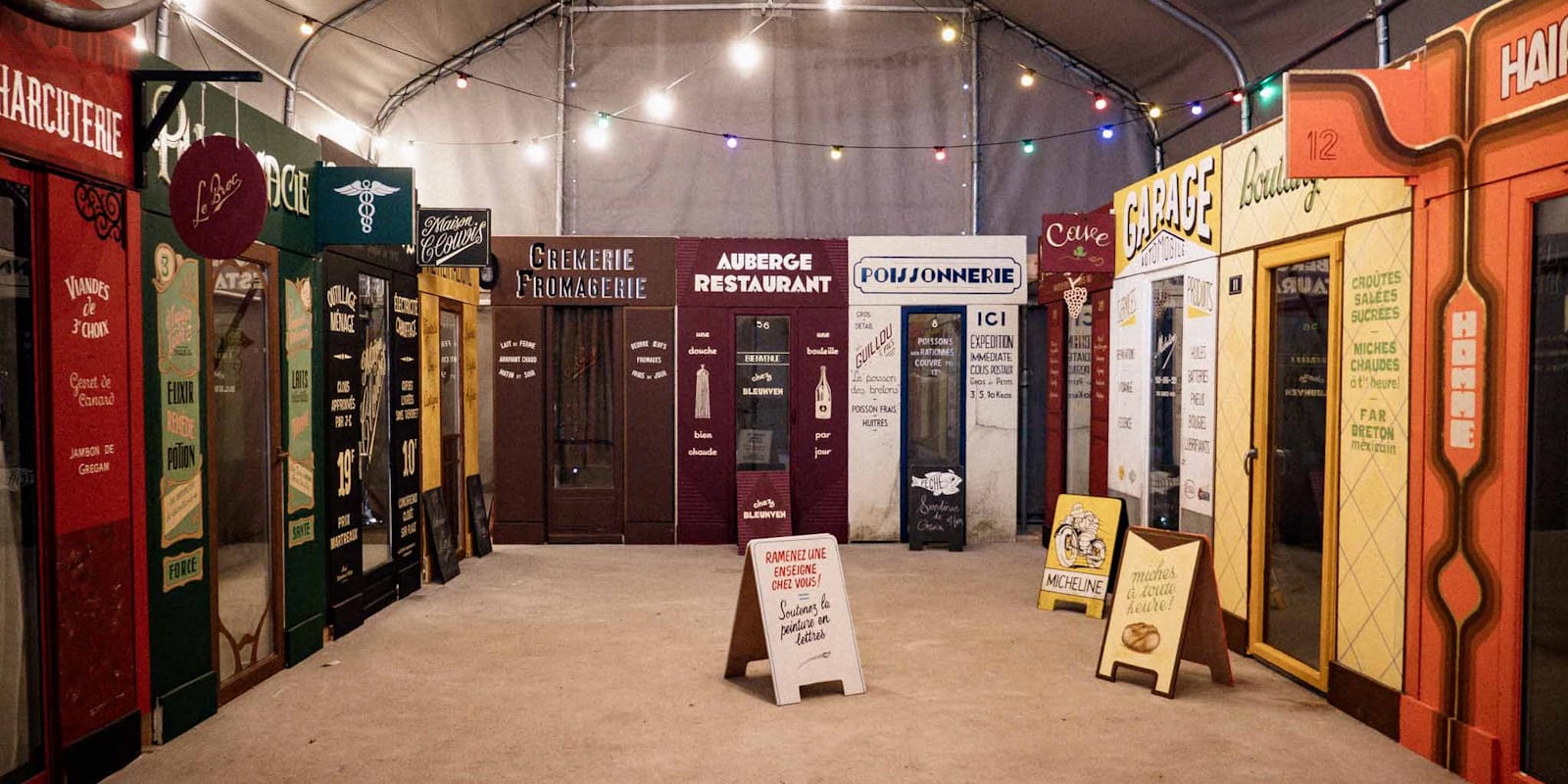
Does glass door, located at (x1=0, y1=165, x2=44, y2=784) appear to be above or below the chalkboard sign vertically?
above

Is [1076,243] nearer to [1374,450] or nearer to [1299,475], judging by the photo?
[1299,475]

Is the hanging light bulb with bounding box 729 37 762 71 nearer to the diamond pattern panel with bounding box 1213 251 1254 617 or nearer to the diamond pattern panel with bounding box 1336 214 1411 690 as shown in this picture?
the diamond pattern panel with bounding box 1213 251 1254 617

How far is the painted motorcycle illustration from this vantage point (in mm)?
6879

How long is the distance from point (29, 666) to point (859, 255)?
735 centimetres

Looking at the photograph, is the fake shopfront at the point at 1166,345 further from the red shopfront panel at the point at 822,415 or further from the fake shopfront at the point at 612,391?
the fake shopfront at the point at 612,391

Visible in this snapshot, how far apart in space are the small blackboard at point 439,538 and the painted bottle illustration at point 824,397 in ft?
11.6

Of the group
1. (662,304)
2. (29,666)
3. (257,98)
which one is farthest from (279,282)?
(662,304)

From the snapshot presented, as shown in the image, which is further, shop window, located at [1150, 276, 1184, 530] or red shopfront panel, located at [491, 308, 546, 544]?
red shopfront panel, located at [491, 308, 546, 544]

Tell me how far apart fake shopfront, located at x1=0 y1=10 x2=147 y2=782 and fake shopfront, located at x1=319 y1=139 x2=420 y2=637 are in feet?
6.36

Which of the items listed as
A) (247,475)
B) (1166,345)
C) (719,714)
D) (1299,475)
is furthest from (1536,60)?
(247,475)

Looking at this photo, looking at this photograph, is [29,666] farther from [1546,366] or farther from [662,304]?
[662,304]

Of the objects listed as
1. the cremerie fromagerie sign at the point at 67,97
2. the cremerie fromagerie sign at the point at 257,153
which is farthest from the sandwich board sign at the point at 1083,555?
the cremerie fromagerie sign at the point at 67,97

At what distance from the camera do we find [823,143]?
11078mm

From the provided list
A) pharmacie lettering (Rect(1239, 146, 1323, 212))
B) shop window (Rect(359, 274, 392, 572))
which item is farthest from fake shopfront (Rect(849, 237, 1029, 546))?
shop window (Rect(359, 274, 392, 572))
